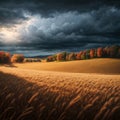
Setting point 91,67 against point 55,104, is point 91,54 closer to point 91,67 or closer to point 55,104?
point 91,67

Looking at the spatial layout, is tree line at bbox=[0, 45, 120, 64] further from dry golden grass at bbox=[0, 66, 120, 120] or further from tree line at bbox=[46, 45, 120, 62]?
dry golden grass at bbox=[0, 66, 120, 120]

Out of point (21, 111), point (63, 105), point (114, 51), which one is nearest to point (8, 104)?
point (21, 111)

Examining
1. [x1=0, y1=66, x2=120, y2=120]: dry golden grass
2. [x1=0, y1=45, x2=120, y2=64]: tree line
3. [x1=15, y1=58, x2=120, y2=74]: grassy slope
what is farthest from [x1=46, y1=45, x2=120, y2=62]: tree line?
[x1=0, y1=66, x2=120, y2=120]: dry golden grass

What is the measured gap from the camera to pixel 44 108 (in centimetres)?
862

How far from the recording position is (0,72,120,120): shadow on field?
816 centimetres

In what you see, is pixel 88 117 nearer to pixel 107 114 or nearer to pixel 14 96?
pixel 107 114

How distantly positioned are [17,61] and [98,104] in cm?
8794

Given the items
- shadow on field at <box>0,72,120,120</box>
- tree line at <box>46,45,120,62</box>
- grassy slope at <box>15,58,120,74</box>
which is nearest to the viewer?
shadow on field at <box>0,72,120,120</box>

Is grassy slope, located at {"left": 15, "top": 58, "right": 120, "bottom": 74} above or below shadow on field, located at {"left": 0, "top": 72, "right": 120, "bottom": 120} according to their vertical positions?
below

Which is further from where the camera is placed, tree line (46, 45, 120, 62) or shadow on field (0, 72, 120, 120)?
tree line (46, 45, 120, 62)

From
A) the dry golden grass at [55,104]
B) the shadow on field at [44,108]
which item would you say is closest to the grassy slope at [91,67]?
the dry golden grass at [55,104]

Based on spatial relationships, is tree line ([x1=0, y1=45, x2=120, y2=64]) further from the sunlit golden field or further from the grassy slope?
the sunlit golden field

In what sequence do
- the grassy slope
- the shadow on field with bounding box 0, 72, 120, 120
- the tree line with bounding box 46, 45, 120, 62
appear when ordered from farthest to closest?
1. the tree line with bounding box 46, 45, 120, 62
2. the grassy slope
3. the shadow on field with bounding box 0, 72, 120, 120

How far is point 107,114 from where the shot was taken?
8633 millimetres
